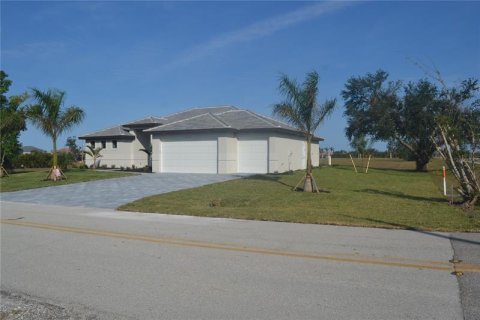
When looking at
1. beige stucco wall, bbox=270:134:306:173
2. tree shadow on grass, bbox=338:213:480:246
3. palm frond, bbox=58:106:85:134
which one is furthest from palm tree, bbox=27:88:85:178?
tree shadow on grass, bbox=338:213:480:246

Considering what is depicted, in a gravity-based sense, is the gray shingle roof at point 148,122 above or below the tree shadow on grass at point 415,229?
above

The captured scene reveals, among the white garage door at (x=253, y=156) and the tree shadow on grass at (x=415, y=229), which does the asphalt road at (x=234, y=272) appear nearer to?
the tree shadow on grass at (x=415, y=229)

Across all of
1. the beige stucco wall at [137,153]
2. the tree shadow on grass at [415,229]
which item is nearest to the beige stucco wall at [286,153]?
the beige stucco wall at [137,153]

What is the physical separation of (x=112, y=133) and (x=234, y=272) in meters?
35.1

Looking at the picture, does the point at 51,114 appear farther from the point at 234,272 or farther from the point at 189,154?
the point at 234,272

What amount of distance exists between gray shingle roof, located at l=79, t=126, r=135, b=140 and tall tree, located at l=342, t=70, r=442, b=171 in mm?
21015

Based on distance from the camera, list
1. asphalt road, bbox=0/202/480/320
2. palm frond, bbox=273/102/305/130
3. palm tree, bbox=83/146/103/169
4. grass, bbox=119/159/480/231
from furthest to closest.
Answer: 1. palm tree, bbox=83/146/103/169
2. palm frond, bbox=273/102/305/130
3. grass, bbox=119/159/480/231
4. asphalt road, bbox=0/202/480/320

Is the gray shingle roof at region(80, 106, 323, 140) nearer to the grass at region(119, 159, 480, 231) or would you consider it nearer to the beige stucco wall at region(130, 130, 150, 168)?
the beige stucco wall at region(130, 130, 150, 168)

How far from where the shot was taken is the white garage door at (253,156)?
97.8ft

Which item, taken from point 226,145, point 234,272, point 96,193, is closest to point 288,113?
point 96,193

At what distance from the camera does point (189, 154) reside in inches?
1209

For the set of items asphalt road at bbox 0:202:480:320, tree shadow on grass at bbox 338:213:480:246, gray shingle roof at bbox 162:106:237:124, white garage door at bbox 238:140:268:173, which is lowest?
asphalt road at bbox 0:202:480:320

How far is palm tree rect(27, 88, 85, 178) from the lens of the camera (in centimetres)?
2533

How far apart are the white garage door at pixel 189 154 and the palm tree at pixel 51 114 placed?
7143 millimetres
